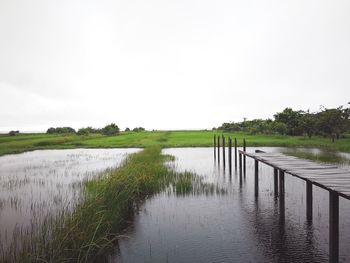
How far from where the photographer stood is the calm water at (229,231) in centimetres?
697

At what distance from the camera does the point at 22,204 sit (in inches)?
471

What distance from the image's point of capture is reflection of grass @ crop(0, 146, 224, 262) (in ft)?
18.3

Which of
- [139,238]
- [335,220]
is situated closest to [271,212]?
[335,220]

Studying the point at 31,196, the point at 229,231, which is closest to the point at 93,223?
the point at 229,231

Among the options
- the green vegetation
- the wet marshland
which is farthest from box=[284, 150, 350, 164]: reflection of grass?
the green vegetation

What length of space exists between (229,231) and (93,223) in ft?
14.2

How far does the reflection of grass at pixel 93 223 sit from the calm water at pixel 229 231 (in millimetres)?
612

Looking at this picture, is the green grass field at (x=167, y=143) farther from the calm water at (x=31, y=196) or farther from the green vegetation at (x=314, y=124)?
the calm water at (x=31, y=196)

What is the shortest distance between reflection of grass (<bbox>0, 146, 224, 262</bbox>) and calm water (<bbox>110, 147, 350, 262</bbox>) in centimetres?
61

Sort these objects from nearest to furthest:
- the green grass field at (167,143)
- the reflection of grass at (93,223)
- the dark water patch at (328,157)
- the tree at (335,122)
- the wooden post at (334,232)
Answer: the reflection of grass at (93,223) < the wooden post at (334,232) < the dark water patch at (328,157) < the green grass field at (167,143) < the tree at (335,122)

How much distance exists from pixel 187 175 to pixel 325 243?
370 inches

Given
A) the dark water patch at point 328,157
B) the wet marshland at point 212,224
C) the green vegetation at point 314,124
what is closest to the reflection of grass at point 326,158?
the dark water patch at point 328,157

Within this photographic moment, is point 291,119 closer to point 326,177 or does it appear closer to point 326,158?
point 326,158

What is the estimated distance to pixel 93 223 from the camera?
6293 millimetres
